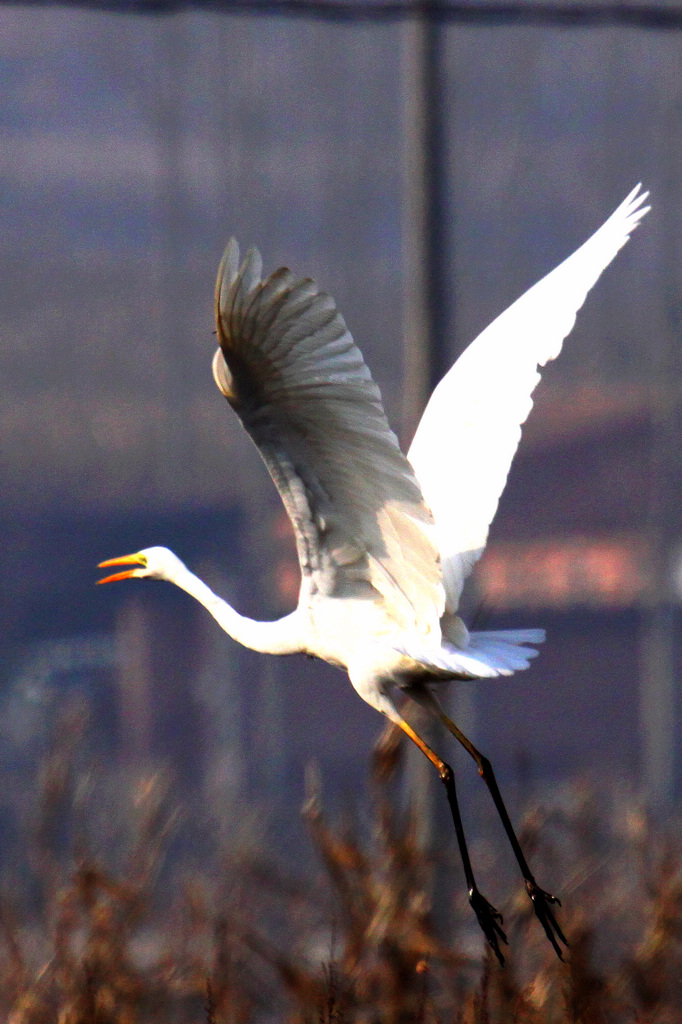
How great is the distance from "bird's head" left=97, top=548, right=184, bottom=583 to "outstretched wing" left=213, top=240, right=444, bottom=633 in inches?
16.3

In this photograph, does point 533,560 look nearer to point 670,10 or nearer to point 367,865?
point 670,10

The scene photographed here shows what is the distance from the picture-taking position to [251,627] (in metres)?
2.59

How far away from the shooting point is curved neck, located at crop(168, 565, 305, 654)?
8.18 ft

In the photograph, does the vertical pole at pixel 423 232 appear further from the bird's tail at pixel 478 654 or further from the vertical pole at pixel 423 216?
the bird's tail at pixel 478 654

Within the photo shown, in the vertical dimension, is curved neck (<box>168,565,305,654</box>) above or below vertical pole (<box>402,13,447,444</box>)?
below

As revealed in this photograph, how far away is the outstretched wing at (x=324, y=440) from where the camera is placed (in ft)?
6.05

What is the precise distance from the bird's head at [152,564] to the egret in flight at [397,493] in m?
0.01

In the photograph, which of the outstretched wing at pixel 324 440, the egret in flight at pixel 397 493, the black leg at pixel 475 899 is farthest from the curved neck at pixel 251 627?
the black leg at pixel 475 899

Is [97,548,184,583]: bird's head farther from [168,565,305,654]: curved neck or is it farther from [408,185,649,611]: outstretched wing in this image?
[408,185,649,611]: outstretched wing

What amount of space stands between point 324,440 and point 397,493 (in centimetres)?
17

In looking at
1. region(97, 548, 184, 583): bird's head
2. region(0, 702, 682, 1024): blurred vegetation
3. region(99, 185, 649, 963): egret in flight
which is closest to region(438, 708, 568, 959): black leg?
region(99, 185, 649, 963): egret in flight

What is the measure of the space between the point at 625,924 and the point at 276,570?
3.78 meters

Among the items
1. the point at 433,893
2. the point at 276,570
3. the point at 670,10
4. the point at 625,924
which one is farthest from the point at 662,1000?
the point at 276,570

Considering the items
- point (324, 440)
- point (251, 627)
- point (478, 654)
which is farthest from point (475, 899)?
point (324, 440)
